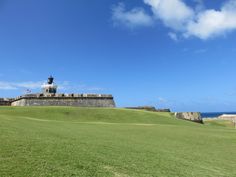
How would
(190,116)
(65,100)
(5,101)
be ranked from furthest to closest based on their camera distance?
1. (190,116)
2. (5,101)
3. (65,100)

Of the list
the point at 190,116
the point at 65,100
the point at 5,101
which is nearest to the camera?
the point at 65,100

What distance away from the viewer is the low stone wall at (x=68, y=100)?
2948cm

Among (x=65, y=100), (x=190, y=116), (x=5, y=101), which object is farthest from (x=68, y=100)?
(x=190, y=116)

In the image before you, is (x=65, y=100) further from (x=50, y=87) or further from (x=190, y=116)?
(x=190, y=116)

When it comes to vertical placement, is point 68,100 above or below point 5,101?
above

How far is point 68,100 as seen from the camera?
30.8 metres

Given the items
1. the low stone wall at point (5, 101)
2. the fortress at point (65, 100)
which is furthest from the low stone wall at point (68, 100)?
the low stone wall at point (5, 101)

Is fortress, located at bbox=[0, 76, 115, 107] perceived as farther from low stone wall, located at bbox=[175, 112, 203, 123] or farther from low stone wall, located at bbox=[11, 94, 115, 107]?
low stone wall, located at bbox=[175, 112, 203, 123]

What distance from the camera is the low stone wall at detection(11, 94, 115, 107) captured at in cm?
2948

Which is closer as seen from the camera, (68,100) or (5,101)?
(68,100)

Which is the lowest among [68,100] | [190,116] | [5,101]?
[190,116]

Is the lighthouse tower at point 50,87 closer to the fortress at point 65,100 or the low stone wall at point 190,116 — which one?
the fortress at point 65,100

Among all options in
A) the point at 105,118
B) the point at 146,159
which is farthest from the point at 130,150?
the point at 105,118

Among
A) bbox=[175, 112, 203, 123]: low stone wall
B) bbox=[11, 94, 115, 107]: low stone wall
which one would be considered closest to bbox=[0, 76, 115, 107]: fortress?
bbox=[11, 94, 115, 107]: low stone wall
